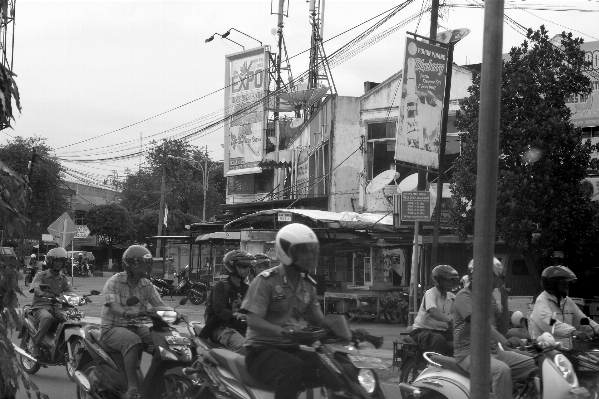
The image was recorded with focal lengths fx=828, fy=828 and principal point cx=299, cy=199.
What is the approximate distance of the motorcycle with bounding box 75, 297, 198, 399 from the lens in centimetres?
750

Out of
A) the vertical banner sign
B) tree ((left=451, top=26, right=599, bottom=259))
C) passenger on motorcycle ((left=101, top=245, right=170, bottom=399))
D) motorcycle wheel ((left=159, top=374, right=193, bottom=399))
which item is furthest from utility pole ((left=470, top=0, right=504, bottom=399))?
tree ((left=451, top=26, right=599, bottom=259))

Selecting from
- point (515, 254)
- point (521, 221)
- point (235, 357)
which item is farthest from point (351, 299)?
point (235, 357)

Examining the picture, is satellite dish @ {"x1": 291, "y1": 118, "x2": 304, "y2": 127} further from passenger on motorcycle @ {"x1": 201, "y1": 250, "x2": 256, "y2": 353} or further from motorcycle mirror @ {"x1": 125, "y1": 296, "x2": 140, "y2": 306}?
motorcycle mirror @ {"x1": 125, "y1": 296, "x2": 140, "y2": 306}

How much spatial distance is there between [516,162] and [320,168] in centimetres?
1558

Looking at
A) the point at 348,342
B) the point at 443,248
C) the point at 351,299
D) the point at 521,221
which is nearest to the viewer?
the point at 348,342

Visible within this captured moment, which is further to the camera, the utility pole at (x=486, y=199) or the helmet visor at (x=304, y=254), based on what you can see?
the helmet visor at (x=304, y=254)

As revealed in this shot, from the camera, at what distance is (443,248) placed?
26.2m

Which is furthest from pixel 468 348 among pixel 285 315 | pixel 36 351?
pixel 36 351

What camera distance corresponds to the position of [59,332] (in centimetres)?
1105

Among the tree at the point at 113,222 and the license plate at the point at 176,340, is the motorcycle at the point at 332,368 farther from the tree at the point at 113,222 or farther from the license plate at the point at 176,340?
the tree at the point at 113,222

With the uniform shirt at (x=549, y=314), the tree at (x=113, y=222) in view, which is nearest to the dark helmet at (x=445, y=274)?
the uniform shirt at (x=549, y=314)

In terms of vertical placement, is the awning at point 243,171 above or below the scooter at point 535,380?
above

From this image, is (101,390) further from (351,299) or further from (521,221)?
(351,299)

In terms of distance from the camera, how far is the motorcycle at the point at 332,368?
5.11 m
